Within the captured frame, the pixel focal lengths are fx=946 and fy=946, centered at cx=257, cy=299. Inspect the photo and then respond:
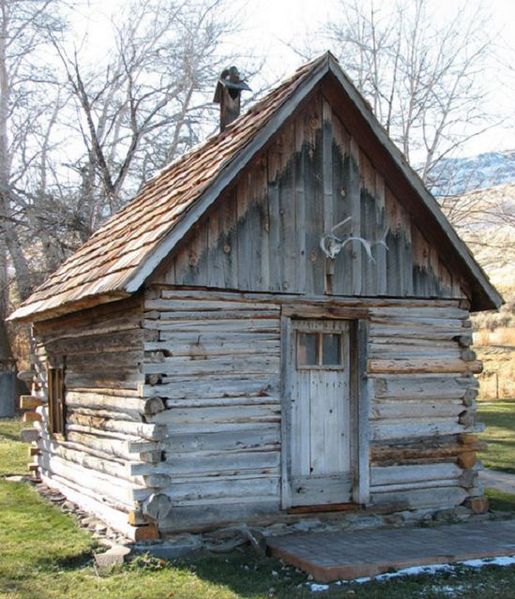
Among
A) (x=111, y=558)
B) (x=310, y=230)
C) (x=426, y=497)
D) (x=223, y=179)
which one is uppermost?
(x=223, y=179)

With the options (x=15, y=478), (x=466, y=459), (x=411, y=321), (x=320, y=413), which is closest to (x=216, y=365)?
(x=320, y=413)

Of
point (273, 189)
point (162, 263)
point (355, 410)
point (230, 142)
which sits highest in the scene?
point (230, 142)

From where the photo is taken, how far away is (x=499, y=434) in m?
23.2

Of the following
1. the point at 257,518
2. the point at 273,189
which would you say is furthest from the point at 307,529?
the point at 273,189

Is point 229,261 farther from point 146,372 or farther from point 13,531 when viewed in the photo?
point 13,531

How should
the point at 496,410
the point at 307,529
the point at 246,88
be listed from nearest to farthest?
the point at 307,529 < the point at 246,88 < the point at 496,410

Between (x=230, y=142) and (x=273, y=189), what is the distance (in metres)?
1.12

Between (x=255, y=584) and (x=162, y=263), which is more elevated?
(x=162, y=263)

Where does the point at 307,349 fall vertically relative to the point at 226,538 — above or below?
above

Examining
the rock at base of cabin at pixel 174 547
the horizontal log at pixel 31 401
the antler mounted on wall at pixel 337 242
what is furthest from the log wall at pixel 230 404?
the horizontal log at pixel 31 401

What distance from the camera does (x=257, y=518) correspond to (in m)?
10.7

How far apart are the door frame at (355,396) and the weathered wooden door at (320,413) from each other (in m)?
0.07

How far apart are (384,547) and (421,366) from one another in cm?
275

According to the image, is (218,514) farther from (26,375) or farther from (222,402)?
(26,375)
